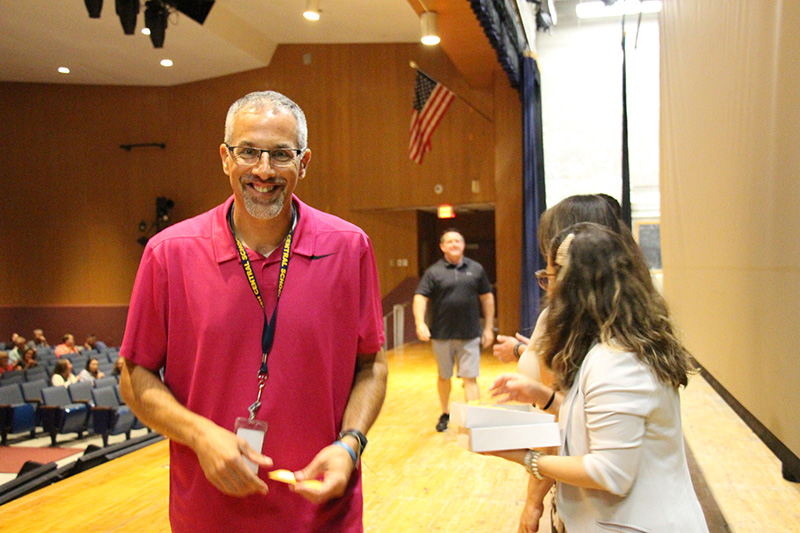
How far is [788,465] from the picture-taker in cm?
196

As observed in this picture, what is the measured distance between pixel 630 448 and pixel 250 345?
85 cm

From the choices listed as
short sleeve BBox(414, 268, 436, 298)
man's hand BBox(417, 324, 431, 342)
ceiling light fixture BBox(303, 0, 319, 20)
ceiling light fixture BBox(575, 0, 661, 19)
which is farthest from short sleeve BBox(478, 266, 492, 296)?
ceiling light fixture BBox(575, 0, 661, 19)

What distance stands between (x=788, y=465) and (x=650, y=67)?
973cm

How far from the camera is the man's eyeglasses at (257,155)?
4.98ft

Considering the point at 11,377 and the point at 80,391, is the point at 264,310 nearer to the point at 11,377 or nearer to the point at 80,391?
the point at 80,391

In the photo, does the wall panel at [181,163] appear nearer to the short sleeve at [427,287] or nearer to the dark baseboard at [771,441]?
the short sleeve at [427,287]

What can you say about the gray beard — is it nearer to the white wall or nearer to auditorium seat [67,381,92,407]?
auditorium seat [67,381,92,407]

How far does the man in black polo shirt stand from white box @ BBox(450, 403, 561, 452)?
13.9 feet

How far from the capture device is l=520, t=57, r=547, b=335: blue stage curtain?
33.9ft

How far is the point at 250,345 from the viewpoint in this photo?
1495 millimetres

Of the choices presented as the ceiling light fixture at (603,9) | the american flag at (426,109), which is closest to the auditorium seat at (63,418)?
the american flag at (426,109)

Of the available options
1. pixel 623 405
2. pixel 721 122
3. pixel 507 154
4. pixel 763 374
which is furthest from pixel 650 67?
pixel 623 405

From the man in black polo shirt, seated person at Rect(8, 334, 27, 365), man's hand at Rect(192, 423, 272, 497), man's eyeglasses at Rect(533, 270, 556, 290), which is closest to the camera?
man's hand at Rect(192, 423, 272, 497)

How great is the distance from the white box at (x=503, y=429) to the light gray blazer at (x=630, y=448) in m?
0.07
